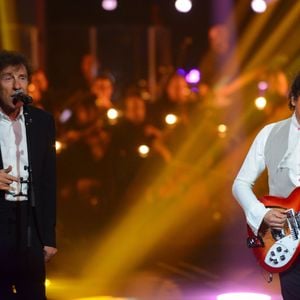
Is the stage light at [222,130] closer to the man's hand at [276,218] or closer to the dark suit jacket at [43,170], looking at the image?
the dark suit jacket at [43,170]

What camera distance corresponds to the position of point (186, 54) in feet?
54.4

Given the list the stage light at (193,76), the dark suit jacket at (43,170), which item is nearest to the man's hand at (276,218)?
the dark suit jacket at (43,170)

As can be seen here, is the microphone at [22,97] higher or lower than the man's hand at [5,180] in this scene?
higher

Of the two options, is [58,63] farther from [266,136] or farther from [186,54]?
[266,136]

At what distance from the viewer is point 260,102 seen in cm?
1282

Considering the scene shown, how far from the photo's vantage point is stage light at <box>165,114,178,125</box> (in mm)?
12953

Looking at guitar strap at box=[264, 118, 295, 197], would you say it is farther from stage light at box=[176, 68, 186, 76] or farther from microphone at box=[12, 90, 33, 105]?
stage light at box=[176, 68, 186, 76]

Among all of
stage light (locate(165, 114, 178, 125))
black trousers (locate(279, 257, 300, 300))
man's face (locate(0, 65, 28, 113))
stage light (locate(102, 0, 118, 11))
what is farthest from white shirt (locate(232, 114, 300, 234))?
stage light (locate(102, 0, 118, 11))

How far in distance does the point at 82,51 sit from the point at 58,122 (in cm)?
345

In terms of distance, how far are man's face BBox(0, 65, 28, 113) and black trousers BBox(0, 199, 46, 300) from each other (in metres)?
0.51

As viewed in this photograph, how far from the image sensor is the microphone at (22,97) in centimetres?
501

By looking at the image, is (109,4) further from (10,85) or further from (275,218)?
(275,218)

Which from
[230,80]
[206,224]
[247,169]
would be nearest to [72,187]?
[206,224]

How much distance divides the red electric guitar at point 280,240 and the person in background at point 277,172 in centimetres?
3
